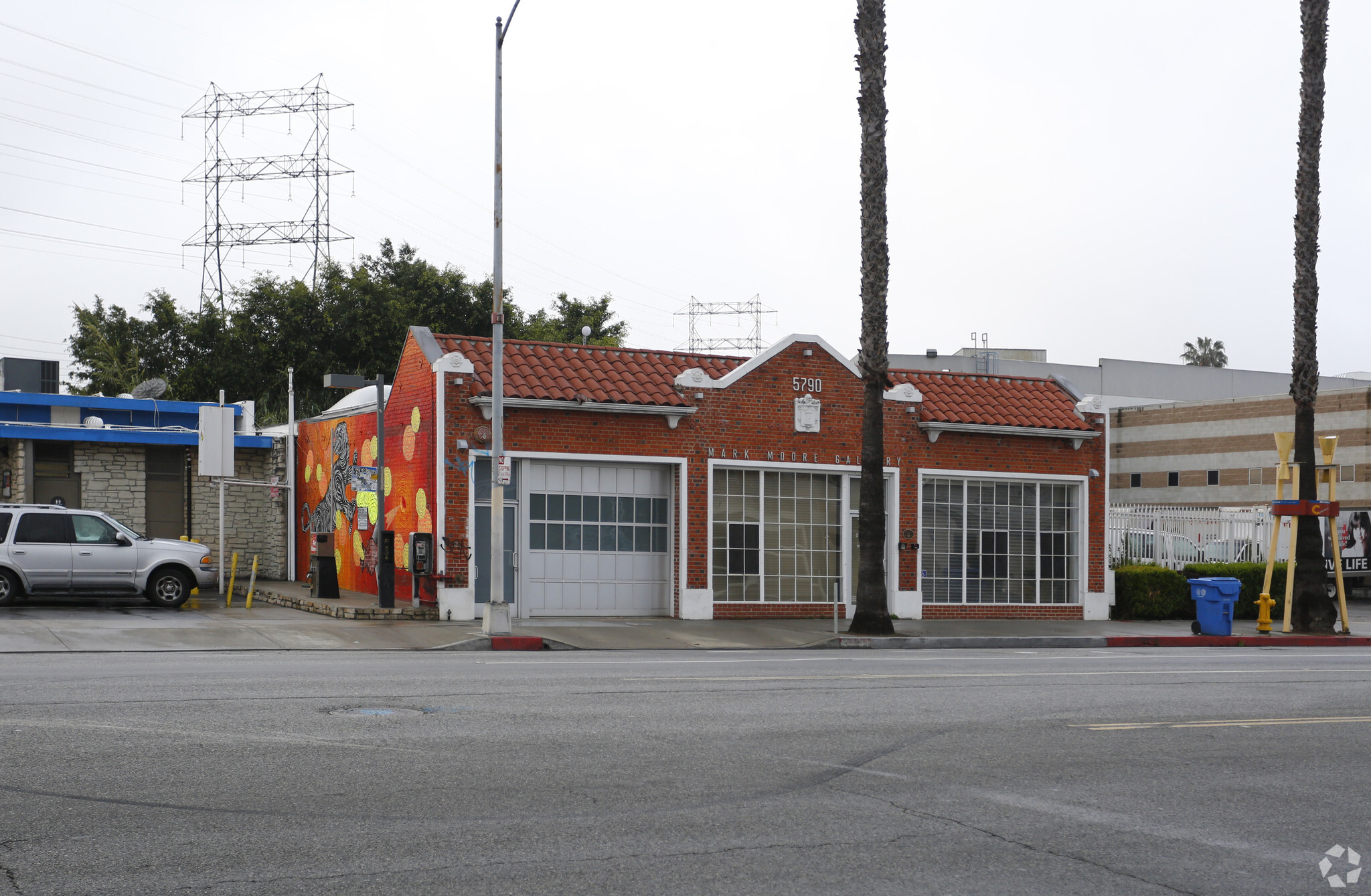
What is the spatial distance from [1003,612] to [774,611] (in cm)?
520

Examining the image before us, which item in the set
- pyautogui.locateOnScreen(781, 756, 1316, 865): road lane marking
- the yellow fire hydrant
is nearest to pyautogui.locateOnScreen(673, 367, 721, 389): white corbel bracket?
the yellow fire hydrant

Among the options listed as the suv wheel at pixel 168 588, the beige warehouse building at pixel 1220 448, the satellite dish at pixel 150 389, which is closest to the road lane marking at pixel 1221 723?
the suv wheel at pixel 168 588

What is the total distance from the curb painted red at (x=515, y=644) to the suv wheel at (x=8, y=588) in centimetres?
886

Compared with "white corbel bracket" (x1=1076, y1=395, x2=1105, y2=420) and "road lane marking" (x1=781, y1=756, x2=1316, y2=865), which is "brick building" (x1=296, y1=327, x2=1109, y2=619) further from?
"road lane marking" (x1=781, y1=756, x2=1316, y2=865)

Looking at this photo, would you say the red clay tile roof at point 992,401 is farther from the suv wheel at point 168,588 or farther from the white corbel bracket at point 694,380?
the suv wheel at point 168,588

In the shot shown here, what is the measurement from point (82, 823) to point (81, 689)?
5.35 metres

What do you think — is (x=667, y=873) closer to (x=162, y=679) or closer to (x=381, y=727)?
(x=381, y=727)

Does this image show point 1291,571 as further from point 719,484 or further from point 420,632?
point 420,632

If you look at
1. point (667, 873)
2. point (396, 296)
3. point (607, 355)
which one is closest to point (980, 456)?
point (607, 355)

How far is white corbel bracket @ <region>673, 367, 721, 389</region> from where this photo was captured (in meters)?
23.9

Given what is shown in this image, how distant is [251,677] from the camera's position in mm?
13008

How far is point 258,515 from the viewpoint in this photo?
31.0 m

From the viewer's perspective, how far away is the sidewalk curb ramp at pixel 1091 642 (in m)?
21.1

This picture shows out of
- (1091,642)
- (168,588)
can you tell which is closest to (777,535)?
(1091,642)
